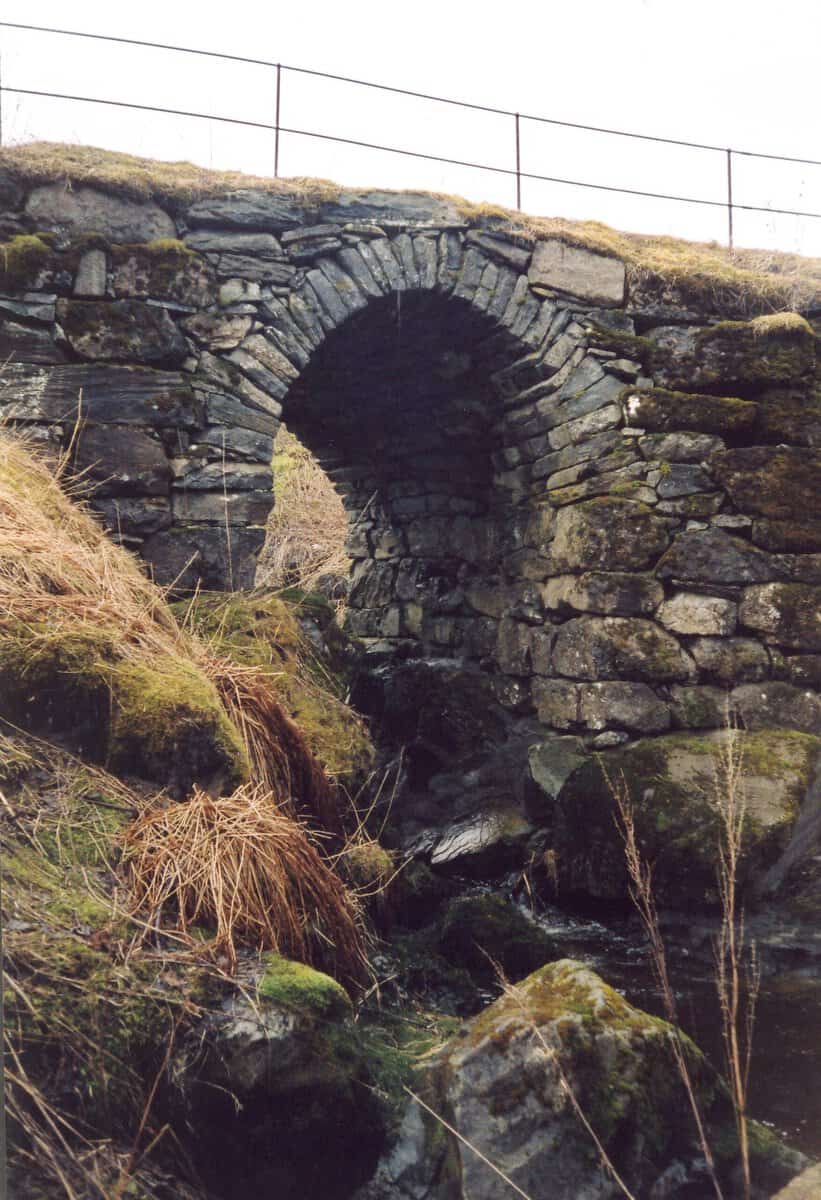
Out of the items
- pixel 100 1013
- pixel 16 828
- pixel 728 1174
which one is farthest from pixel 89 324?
pixel 728 1174

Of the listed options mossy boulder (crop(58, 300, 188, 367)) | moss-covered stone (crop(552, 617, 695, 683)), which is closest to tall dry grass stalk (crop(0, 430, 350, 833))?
mossy boulder (crop(58, 300, 188, 367))

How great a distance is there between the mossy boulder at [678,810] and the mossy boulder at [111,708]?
2460 millimetres

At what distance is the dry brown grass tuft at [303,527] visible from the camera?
12.1m

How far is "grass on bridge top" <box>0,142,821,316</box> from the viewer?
5250mm

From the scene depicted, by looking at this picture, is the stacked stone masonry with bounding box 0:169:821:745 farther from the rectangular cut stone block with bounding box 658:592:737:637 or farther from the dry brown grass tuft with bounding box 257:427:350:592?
the dry brown grass tuft with bounding box 257:427:350:592

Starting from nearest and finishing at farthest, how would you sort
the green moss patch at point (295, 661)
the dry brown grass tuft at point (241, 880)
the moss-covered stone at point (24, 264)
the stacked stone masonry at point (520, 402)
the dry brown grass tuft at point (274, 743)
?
1. the dry brown grass tuft at point (241, 880)
2. the dry brown grass tuft at point (274, 743)
3. the green moss patch at point (295, 661)
4. the moss-covered stone at point (24, 264)
5. the stacked stone masonry at point (520, 402)

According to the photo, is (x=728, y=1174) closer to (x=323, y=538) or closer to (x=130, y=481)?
(x=130, y=481)

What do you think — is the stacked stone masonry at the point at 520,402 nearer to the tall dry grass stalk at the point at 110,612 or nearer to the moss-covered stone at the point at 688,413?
the moss-covered stone at the point at 688,413

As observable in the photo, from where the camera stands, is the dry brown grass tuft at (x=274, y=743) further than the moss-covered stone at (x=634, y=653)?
No

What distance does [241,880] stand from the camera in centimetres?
287

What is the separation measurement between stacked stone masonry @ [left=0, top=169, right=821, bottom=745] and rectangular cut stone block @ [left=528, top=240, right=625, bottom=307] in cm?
1

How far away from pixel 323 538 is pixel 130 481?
8.12 metres

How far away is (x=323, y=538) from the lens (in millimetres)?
13156

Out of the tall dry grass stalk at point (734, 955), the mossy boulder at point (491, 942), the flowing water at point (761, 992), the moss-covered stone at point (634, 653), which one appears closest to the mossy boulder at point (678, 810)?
the tall dry grass stalk at point (734, 955)
